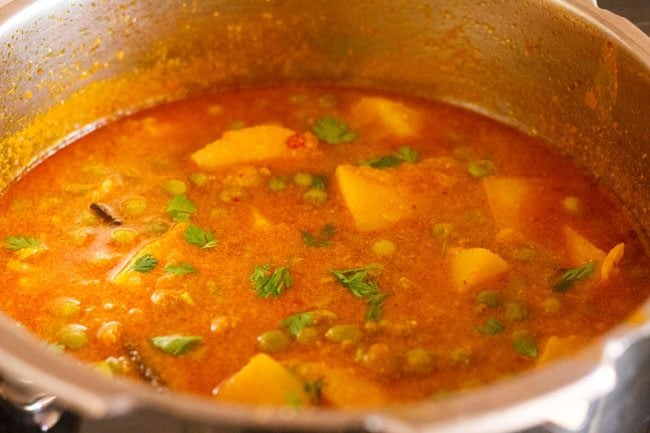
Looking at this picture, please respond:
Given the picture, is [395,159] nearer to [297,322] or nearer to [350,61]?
[350,61]

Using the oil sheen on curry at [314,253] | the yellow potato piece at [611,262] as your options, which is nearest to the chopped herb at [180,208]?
the oil sheen on curry at [314,253]

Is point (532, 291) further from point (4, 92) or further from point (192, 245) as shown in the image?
point (4, 92)

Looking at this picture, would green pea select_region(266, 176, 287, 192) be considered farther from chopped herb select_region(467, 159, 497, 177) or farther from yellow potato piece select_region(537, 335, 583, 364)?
yellow potato piece select_region(537, 335, 583, 364)

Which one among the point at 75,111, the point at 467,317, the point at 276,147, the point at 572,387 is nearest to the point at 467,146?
the point at 276,147

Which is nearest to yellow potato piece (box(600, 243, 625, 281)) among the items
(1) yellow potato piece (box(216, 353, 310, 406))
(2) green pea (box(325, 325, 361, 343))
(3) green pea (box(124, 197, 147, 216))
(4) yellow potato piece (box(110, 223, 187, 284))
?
(2) green pea (box(325, 325, 361, 343))

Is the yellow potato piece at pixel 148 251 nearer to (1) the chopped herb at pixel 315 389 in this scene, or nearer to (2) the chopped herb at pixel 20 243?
(2) the chopped herb at pixel 20 243
